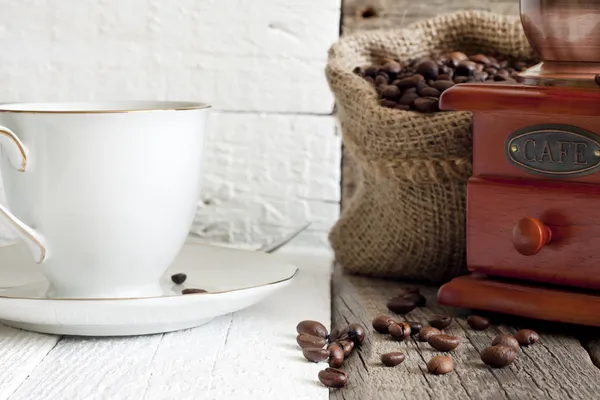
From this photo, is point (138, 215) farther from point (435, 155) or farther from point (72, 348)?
point (435, 155)

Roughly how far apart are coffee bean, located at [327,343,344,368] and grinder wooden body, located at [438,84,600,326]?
0.60ft

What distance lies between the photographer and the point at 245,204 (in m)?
1.19

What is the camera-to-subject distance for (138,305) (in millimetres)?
711

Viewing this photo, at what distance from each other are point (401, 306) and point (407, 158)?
0.16 metres

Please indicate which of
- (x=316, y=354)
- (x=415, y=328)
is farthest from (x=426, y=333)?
(x=316, y=354)

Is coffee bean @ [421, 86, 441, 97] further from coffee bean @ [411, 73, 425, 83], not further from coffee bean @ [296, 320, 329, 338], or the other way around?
coffee bean @ [296, 320, 329, 338]

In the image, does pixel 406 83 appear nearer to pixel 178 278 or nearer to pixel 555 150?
pixel 555 150

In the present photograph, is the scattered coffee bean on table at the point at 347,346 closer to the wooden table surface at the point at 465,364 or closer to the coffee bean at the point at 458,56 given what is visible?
the wooden table surface at the point at 465,364

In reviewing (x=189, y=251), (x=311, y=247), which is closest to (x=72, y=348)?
(x=189, y=251)

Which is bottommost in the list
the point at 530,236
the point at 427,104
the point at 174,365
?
the point at 174,365

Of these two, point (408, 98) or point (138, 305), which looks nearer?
point (138, 305)

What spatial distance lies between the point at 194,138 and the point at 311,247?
444 millimetres

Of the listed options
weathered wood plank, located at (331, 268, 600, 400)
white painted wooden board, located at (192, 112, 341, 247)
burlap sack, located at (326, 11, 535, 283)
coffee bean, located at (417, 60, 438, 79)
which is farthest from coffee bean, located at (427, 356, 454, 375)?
white painted wooden board, located at (192, 112, 341, 247)

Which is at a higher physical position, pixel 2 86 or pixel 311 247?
pixel 2 86
